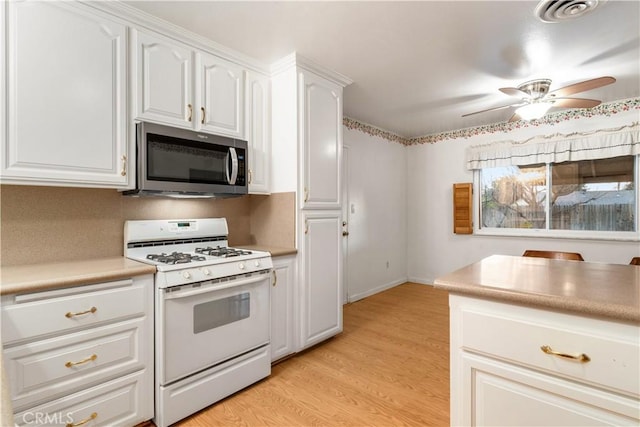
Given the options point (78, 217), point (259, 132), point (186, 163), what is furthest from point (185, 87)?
point (78, 217)

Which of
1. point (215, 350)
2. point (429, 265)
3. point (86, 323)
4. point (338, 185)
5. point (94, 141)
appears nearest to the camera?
point (86, 323)

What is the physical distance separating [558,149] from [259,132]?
11.8 ft

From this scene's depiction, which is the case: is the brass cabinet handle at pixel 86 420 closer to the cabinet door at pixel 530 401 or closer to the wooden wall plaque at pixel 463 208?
the cabinet door at pixel 530 401

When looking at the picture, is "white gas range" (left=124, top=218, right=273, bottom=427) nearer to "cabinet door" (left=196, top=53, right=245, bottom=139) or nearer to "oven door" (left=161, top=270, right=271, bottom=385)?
"oven door" (left=161, top=270, right=271, bottom=385)

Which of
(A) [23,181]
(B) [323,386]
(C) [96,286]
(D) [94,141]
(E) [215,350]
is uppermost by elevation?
(D) [94,141]

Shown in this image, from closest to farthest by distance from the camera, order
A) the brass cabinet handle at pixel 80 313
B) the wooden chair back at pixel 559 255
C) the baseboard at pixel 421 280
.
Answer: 1. the brass cabinet handle at pixel 80 313
2. the wooden chair back at pixel 559 255
3. the baseboard at pixel 421 280

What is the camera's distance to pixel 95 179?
1777 mm

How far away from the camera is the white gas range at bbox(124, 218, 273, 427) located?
1712 millimetres

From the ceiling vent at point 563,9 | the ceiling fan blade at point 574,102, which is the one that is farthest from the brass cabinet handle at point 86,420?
the ceiling fan blade at point 574,102

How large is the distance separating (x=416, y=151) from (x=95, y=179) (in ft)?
14.4

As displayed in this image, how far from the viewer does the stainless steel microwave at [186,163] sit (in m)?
1.92

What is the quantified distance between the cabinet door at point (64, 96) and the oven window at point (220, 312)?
90cm

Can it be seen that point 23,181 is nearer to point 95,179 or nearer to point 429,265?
point 95,179

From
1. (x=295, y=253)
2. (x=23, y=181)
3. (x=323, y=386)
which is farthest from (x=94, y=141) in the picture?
(x=323, y=386)
